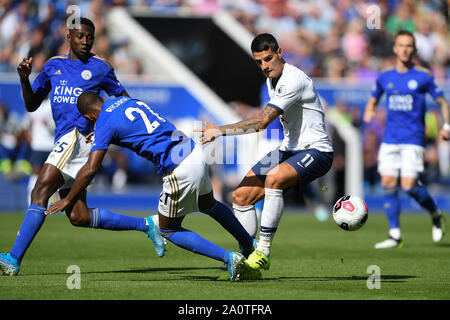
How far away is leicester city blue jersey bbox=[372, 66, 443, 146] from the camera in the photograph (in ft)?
36.4

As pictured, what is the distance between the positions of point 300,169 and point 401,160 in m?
4.28

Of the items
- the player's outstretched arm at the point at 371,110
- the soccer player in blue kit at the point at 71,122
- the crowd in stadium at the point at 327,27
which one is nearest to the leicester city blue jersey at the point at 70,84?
the soccer player in blue kit at the point at 71,122

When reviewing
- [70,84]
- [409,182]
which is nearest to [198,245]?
[70,84]

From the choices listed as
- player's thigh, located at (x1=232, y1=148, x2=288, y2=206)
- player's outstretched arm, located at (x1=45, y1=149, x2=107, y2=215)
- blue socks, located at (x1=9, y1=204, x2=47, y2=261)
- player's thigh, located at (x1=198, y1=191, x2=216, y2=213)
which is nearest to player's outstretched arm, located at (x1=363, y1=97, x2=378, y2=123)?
player's thigh, located at (x1=232, y1=148, x2=288, y2=206)

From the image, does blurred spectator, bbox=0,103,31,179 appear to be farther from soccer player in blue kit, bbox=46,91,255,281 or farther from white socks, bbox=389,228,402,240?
soccer player in blue kit, bbox=46,91,255,281

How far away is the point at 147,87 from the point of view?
747 inches

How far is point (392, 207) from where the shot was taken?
36.8ft

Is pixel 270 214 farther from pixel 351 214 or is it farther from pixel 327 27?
A: pixel 327 27

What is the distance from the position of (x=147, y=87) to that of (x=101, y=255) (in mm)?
9858

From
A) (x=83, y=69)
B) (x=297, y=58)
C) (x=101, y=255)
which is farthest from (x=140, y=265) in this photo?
(x=297, y=58)

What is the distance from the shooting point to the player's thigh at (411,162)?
11070mm

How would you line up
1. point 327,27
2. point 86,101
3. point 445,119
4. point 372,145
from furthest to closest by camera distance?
1. point 327,27
2. point 372,145
3. point 445,119
4. point 86,101

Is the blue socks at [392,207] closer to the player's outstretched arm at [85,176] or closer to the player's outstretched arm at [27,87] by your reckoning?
the player's outstretched arm at [27,87]
